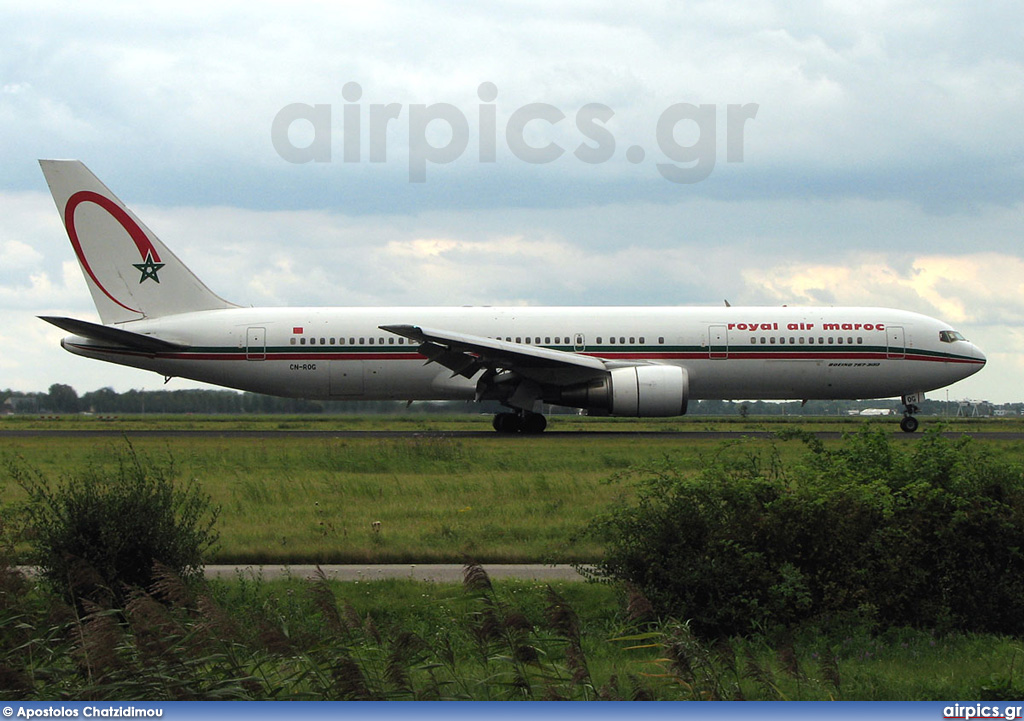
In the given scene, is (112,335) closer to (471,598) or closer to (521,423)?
(521,423)

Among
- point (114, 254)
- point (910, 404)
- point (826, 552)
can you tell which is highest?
point (114, 254)

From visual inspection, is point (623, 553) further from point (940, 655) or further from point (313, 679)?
point (313, 679)

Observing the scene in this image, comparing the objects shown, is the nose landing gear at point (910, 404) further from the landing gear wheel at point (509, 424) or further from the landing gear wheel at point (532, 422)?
the landing gear wheel at point (509, 424)

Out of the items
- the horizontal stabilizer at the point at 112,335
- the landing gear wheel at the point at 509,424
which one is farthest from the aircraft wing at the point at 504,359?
the horizontal stabilizer at the point at 112,335

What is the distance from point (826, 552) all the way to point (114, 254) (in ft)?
94.8

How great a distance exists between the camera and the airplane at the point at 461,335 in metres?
32.7

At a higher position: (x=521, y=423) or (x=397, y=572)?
(x=521, y=423)

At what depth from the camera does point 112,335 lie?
31.9 meters

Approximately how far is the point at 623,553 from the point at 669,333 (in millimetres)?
22726

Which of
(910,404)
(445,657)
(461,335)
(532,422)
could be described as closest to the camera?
(445,657)

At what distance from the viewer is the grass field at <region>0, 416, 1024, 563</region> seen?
13289 mm

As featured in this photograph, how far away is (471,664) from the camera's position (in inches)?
331

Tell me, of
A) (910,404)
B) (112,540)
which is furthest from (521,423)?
(112,540)

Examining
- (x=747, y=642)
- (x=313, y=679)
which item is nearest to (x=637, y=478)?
(x=747, y=642)
